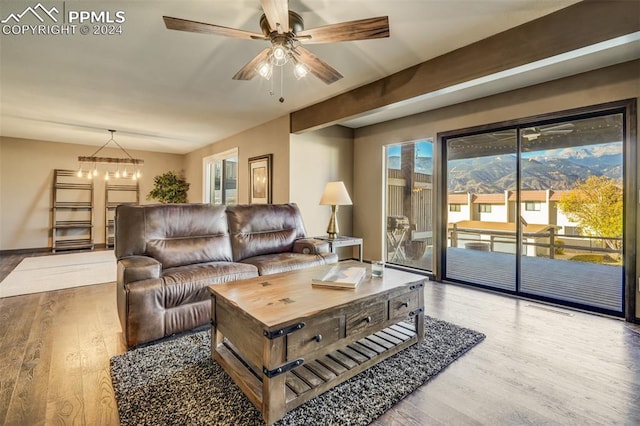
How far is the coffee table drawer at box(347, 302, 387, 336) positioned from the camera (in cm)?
177

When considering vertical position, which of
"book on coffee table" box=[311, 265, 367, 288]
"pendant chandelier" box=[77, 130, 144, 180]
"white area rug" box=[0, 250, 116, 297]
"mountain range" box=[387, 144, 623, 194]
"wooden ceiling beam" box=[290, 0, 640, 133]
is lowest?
"white area rug" box=[0, 250, 116, 297]

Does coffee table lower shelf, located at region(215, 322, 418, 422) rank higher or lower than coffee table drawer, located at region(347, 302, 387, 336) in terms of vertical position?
lower

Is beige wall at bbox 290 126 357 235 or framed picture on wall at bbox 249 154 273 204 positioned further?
framed picture on wall at bbox 249 154 273 204

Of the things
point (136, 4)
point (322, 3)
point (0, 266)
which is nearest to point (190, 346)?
point (136, 4)

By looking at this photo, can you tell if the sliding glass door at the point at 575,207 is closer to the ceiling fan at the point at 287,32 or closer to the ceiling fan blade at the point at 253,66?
the ceiling fan at the point at 287,32

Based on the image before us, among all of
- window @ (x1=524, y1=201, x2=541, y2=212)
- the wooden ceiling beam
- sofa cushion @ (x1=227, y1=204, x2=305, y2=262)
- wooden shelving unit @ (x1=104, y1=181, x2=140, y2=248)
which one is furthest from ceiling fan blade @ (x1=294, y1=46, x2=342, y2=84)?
wooden shelving unit @ (x1=104, y1=181, x2=140, y2=248)

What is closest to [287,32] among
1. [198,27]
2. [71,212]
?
[198,27]

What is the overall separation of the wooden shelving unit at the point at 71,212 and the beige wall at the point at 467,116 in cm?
643

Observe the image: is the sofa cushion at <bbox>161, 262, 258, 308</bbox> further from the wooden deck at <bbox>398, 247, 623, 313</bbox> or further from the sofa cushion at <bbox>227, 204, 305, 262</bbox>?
the wooden deck at <bbox>398, 247, 623, 313</bbox>

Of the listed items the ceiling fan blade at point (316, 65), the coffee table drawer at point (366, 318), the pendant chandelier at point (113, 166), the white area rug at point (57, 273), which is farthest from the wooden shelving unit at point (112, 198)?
the coffee table drawer at point (366, 318)

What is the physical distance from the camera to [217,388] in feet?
5.65

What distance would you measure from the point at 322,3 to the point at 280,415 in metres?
2.59

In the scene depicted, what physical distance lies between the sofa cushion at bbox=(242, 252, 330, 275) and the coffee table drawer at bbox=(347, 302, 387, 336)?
4.10 ft

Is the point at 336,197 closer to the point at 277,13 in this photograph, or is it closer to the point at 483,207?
the point at 483,207
